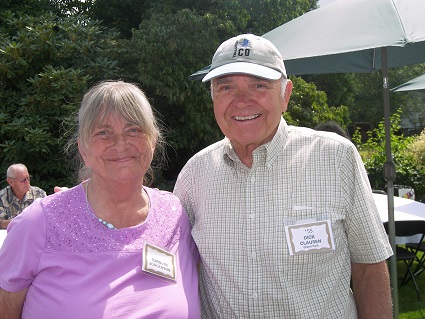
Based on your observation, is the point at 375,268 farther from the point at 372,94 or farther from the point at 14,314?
the point at 372,94

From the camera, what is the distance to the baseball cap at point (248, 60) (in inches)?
79.9

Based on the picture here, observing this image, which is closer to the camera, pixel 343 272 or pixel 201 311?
pixel 343 272

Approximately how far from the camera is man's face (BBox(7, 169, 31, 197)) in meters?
6.60

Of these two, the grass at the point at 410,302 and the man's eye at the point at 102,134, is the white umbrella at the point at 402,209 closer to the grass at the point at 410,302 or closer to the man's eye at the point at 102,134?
the grass at the point at 410,302

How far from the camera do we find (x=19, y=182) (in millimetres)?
6617

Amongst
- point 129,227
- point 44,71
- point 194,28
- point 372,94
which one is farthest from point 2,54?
point 372,94

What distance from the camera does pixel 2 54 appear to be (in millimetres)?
8828

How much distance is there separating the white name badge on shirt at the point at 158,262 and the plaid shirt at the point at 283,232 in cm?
16

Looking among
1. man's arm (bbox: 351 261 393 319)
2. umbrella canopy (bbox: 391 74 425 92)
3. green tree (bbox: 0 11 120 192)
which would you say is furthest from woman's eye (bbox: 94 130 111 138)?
umbrella canopy (bbox: 391 74 425 92)

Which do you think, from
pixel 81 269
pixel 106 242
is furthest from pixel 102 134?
pixel 81 269

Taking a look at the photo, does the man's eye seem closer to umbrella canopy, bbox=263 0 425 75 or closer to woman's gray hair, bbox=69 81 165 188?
woman's gray hair, bbox=69 81 165 188

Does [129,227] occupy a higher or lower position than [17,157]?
higher

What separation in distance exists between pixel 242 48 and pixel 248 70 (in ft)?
0.51

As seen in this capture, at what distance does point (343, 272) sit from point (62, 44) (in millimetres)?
8224
